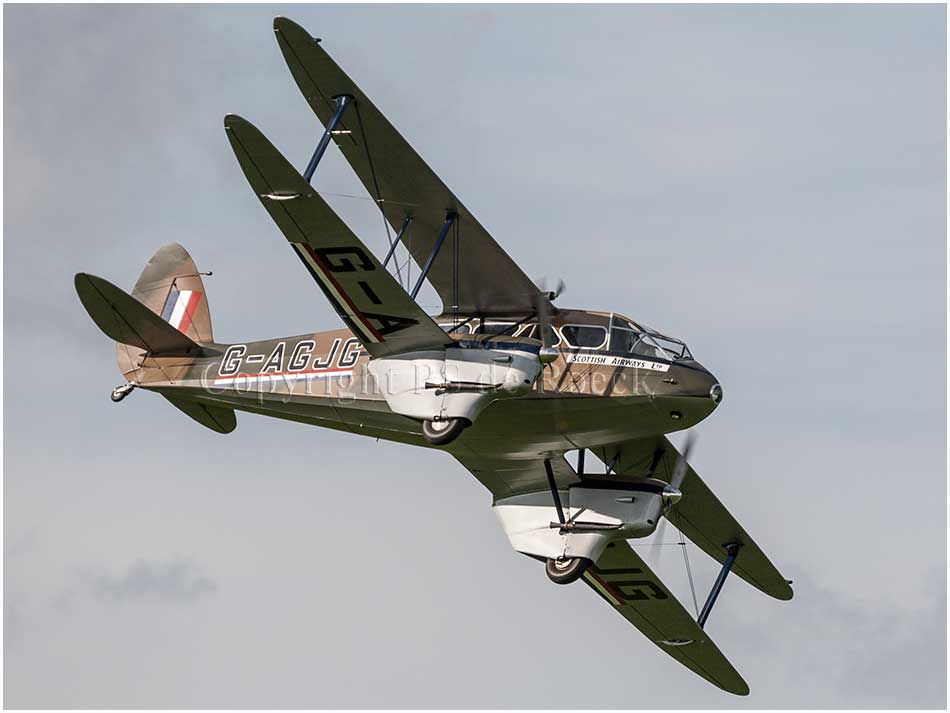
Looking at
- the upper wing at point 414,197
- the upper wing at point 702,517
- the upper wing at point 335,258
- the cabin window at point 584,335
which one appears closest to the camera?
the upper wing at point 335,258

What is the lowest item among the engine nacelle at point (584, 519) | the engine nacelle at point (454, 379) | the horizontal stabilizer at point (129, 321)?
the engine nacelle at point (584, 519)

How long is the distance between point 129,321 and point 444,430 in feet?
26.6

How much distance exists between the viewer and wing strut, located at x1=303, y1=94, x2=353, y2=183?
98.4 feet

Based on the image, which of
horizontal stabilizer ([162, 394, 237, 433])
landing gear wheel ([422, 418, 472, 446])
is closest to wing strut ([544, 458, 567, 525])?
landing gear wheel ([422, 418, 472, 446])

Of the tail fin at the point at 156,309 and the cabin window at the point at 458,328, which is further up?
the tail fin at the point at 156,309

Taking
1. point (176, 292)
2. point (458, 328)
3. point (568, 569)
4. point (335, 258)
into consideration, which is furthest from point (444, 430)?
point (176, 292)

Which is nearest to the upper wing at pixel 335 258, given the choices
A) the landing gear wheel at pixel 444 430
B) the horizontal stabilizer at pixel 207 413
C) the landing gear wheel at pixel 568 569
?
the landing gear wheel at pixel 444 430

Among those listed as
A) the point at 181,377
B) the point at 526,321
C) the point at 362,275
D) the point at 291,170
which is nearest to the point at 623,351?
the point at 526,321

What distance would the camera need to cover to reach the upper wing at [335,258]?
28.1 meters

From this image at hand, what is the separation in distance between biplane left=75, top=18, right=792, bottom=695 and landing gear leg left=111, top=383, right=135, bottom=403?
6cm

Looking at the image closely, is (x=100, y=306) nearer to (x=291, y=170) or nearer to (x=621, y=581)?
(x=291, y=170)

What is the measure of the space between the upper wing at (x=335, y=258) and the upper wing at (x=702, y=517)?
247 inches

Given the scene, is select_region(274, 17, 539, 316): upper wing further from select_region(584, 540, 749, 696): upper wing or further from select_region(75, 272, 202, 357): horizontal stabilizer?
select_region(584, 540, 749, 696): upper wing

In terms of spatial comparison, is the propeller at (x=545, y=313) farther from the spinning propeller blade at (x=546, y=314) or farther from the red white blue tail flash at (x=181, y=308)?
the red white blue tail flash at (x=181, y=308)
